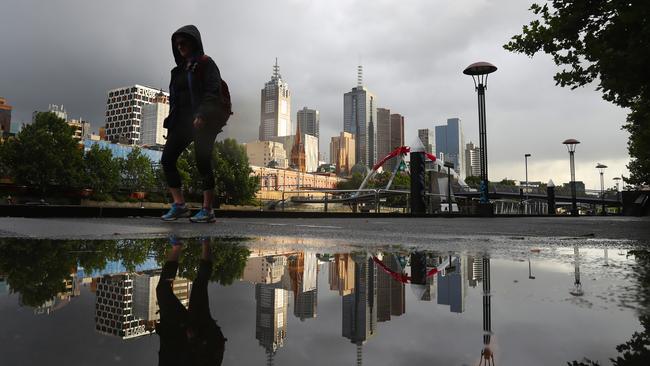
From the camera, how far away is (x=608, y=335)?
0.85 m

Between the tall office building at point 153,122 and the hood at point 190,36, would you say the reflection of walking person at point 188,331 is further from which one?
the tall office building at point 153,122

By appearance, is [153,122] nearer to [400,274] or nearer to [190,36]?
[190,36]

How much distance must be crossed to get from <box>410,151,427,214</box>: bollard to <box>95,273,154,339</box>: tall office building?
52.4 ft

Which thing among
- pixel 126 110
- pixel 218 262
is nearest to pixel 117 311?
pixel 218 262

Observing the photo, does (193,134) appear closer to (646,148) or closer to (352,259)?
(352,259)

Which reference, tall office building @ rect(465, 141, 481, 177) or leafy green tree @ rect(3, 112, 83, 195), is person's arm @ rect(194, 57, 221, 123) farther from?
tall office building @ rect(465, 141, 481, 177)

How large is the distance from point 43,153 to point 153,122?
10054 centimetres

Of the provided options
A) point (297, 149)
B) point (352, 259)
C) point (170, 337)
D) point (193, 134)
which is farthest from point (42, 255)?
point (297, 149)

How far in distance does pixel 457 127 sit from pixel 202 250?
638ft

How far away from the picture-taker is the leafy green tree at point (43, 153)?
41.8 metres

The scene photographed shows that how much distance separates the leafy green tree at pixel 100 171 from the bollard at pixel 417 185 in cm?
4397

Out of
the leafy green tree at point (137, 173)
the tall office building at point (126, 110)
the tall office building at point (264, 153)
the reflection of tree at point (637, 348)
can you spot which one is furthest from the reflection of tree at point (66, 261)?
the tall office building at point (126, 110)

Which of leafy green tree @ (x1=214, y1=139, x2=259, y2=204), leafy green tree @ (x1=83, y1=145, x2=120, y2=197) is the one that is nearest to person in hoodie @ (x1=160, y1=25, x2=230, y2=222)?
leafy green tree @ (x1=214, y1=139, x2=259, y2=204)

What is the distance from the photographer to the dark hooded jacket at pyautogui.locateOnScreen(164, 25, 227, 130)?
198 inches
